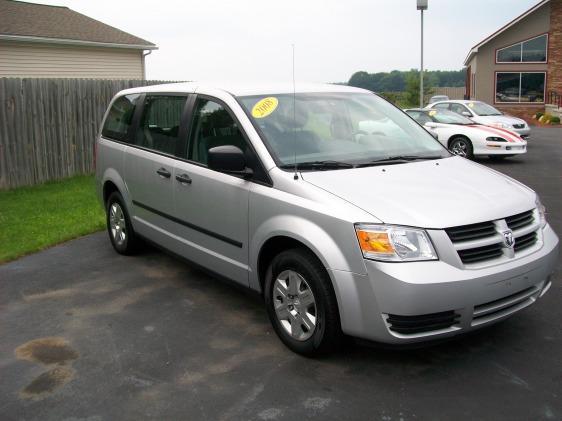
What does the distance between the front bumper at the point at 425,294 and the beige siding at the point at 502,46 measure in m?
36.4

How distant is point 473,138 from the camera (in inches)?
585

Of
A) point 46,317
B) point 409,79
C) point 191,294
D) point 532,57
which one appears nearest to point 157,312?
point 191,294

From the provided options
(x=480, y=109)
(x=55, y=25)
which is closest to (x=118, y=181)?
(x=480, y=109)

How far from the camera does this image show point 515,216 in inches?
157

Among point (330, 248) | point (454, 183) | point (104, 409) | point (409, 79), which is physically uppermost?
point (409, 79)

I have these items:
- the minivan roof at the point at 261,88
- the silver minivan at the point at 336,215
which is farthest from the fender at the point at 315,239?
the minivan roof at the point at 261,88

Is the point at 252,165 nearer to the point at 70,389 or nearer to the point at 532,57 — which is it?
the point at 70,389

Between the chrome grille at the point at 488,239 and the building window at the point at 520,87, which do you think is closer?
the chrome grille at the point at 488,239

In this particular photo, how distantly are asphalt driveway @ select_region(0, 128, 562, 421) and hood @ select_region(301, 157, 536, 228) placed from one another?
0.95 m

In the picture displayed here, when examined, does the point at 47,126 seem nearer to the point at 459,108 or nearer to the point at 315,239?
the point at 315,239

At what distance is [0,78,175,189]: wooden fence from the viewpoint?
11.3 m

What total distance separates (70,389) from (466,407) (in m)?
2.31

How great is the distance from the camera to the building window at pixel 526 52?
120ft

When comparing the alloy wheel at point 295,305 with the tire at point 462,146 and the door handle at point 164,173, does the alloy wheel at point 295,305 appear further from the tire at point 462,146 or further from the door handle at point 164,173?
the tire at point 462,146
